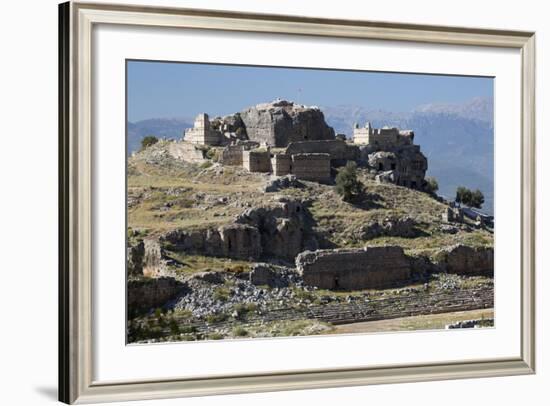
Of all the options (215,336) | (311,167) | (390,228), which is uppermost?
(311,167)

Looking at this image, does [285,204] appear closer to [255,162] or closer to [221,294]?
[255,162]

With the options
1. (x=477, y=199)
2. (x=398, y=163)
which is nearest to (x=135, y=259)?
(x=477, y=199)

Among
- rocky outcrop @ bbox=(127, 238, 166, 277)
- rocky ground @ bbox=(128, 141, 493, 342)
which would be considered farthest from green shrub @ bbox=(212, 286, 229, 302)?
rocky outcrop @ bbox=(127, 238, 166, 277)

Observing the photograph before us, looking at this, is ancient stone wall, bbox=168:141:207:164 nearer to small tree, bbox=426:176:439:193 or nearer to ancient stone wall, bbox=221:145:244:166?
ancient stone wall, bbox=221:145:244:166

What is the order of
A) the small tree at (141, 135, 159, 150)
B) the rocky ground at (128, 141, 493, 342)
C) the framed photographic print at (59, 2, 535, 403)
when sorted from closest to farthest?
the framed photographic print at (59, 2, 535, 403) → the small tree at (141, 135, 159, 150) → the rocky ground at (128, 141, 493, 342)

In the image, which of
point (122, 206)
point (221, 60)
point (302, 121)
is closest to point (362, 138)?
point (302, 121)

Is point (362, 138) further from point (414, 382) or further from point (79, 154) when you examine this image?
point (79, 154)
